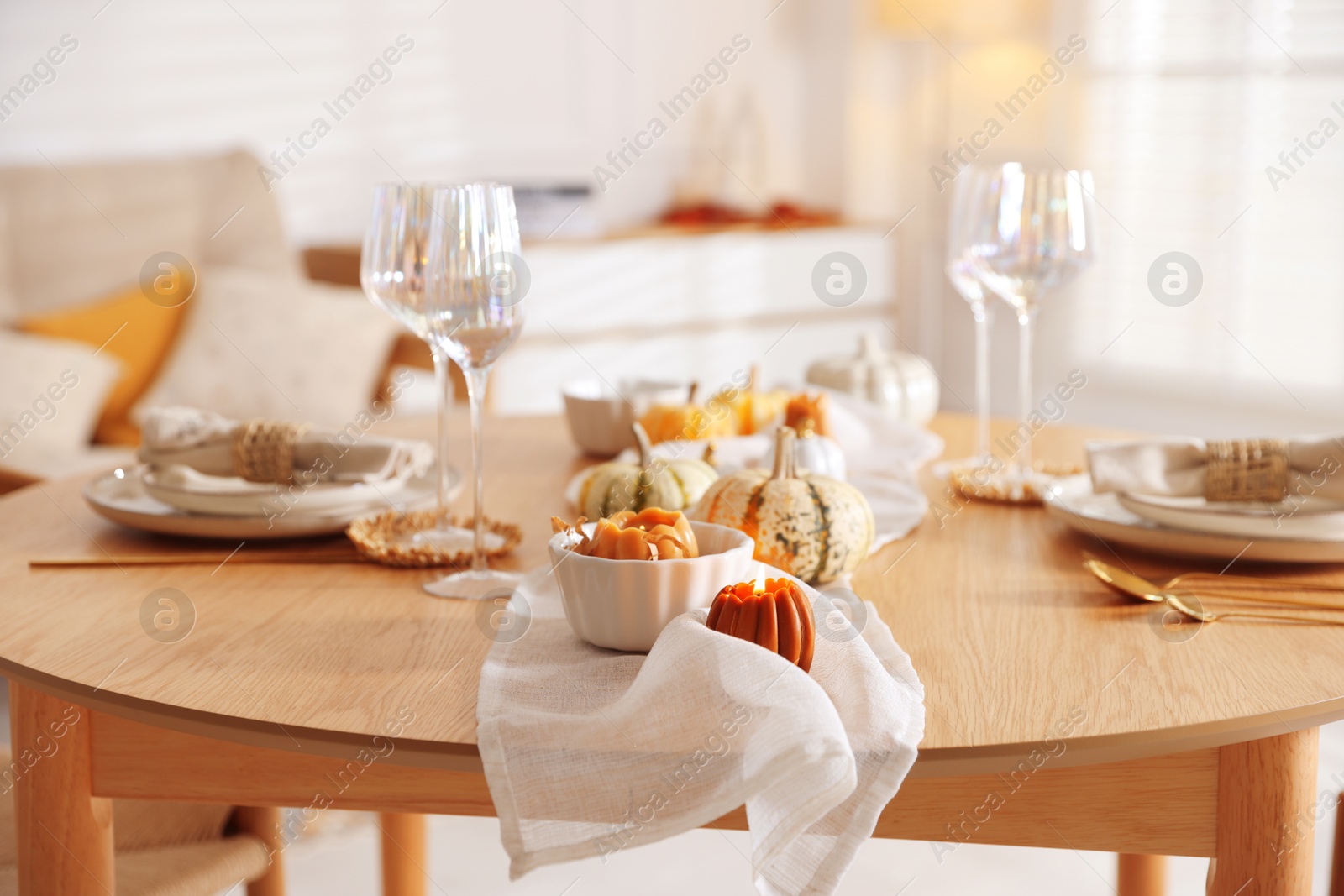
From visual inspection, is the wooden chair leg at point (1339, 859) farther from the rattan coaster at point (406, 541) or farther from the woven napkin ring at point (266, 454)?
the woven napkin ring at point (266, 454)

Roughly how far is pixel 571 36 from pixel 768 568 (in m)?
3.58

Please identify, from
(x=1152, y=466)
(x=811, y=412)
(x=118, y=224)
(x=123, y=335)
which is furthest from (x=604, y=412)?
(x=118, y=224)

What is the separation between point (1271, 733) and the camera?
718 millimetres

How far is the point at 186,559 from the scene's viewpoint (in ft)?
3.43

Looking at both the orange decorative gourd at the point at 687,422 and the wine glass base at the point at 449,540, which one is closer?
the wine glass base at the point at 449,540

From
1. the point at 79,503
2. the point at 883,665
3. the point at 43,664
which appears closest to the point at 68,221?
the point at 79,503

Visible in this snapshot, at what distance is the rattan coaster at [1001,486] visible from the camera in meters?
1.23

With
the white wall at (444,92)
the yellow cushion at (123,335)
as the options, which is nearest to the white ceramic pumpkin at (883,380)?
the yellow cushion at (123,335)

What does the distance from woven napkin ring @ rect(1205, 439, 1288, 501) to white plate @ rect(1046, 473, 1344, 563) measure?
0.05m

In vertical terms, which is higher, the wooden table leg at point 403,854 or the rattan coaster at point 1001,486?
the rattan coaster at point 1001,486

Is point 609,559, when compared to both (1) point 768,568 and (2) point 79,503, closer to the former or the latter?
(1) point 768,568

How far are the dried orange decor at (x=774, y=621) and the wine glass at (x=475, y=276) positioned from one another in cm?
27

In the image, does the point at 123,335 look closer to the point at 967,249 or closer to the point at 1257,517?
the point at 967,249

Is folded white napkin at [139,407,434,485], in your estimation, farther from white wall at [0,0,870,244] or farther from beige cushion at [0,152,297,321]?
white wall at [0,0,870,244]
